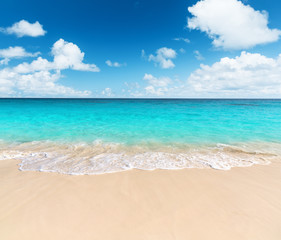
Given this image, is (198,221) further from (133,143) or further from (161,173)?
(133,143)

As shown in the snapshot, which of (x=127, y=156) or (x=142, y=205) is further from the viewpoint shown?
(x=127, y=156)

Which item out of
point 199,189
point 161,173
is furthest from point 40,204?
point 199,189

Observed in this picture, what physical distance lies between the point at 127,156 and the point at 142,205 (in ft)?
11.9

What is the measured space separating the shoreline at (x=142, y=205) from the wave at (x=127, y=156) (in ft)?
2.00

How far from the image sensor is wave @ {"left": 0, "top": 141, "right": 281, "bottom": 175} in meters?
6.02

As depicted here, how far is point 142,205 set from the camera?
12.4 feet

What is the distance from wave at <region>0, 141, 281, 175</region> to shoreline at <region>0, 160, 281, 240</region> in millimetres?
610

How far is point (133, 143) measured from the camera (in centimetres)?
965

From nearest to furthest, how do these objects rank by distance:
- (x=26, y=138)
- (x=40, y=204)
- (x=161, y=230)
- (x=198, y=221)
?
1. (x=161, y=230)
2. (x=198, y=221)
3. (x=40, y=204)
4. (x=26, y=138)

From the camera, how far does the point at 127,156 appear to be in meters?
7.32

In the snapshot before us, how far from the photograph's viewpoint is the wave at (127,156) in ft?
19.8

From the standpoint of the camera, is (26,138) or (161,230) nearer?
(161,230)

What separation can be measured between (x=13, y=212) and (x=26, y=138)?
8719mm

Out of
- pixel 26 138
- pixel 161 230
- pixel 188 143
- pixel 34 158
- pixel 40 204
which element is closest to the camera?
pixel 161 230
